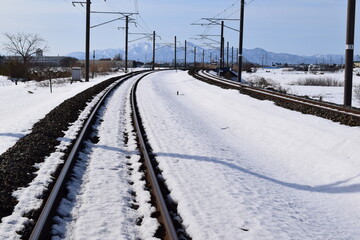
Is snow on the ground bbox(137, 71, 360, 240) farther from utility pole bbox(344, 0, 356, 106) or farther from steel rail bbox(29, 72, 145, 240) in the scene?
utility pole bbox(344, 0, 356, 106)

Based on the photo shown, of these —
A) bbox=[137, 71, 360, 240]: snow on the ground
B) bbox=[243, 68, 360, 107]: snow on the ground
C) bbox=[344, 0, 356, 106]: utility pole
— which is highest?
bbox=[344, 0, 356, 106]: utility pole

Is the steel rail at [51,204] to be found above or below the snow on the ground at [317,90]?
below

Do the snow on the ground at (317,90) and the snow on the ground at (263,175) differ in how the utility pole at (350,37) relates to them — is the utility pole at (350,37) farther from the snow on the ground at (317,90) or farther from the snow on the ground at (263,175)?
the snow on the ground at (317,90)

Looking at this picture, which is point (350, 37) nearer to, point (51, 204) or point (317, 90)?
point (51, 204)

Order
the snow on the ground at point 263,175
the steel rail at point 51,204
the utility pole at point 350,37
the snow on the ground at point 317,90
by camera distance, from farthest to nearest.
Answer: the snow on the ground at point 317,90 → the utility pole at point 350,37 → the snow on the ground at point 263,175 → the steel rail at point 51,204

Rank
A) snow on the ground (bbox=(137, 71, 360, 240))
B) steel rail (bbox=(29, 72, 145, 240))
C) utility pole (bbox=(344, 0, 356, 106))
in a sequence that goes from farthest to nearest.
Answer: utility pole (bbox=(344, 0, 356, 106)), snow on the ground (bbox=(137, 71, 360, 240)), steel rail (bbox=(29, 72, 145, 240))

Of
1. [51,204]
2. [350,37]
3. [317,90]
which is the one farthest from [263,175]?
[317,90]

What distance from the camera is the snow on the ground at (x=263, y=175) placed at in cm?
567

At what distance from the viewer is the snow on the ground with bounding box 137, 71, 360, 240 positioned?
5672 mm

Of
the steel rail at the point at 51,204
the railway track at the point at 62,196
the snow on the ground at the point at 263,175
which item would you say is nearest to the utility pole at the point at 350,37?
the snow on the ground at the point at 263,175

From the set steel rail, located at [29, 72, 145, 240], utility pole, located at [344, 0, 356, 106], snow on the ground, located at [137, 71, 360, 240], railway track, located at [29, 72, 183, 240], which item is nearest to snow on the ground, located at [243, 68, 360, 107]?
utility pole, located at [344, 0, 356, 106]

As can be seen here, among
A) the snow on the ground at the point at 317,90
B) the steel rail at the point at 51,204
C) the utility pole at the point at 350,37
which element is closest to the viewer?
the steel rail at the point at 51,204

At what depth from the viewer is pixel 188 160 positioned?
9078 mm

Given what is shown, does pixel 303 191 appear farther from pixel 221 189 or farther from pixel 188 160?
pixel 188 160
